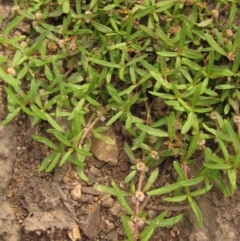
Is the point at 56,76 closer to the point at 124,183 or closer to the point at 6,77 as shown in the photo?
the point at 6,77

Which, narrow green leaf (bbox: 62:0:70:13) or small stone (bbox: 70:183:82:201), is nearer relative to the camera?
small stone (bbox: 70:183:82:201)

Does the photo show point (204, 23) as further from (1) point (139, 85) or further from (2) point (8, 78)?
(2) point (8, 78)

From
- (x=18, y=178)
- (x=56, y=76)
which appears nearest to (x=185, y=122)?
(x=56, y=76)

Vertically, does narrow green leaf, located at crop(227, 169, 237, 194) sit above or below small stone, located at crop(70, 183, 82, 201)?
above

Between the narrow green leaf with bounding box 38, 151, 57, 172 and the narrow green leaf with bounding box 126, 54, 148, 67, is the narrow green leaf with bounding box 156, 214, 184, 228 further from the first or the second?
the narrow green leaf with bounding box 126, 54, 148, 67

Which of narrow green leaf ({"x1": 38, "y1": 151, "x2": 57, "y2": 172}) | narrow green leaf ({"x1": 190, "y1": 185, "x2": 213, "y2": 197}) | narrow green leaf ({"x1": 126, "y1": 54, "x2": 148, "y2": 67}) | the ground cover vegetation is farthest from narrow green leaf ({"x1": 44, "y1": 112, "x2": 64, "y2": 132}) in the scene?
narrow green leaf ({"x1": 190, "y1": 185, "x2": 213, "y2": 197})

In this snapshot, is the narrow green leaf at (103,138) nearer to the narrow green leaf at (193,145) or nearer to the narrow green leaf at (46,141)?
the narrow green leaf at (46,141)

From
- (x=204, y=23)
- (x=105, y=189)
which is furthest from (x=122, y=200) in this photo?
(x=204, y=23)

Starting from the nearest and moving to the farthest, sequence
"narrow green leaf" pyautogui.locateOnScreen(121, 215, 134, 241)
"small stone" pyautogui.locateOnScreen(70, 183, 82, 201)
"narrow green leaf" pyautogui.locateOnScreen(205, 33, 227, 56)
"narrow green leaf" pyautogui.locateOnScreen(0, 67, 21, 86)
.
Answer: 1. "narrow green leaf" pyautogui.locateOnScreen(121, 215, 134, 241)
2. "narrow green leaf" pyautogui.locateOnScreen(0, 67, 21, 86)
3. "small stone" pyautogui.locateOnScreen(70, 183, 82, 201)
4. "narrow green leaf" pyautogui.locateOnScreen(205, 33, 227, 56)
